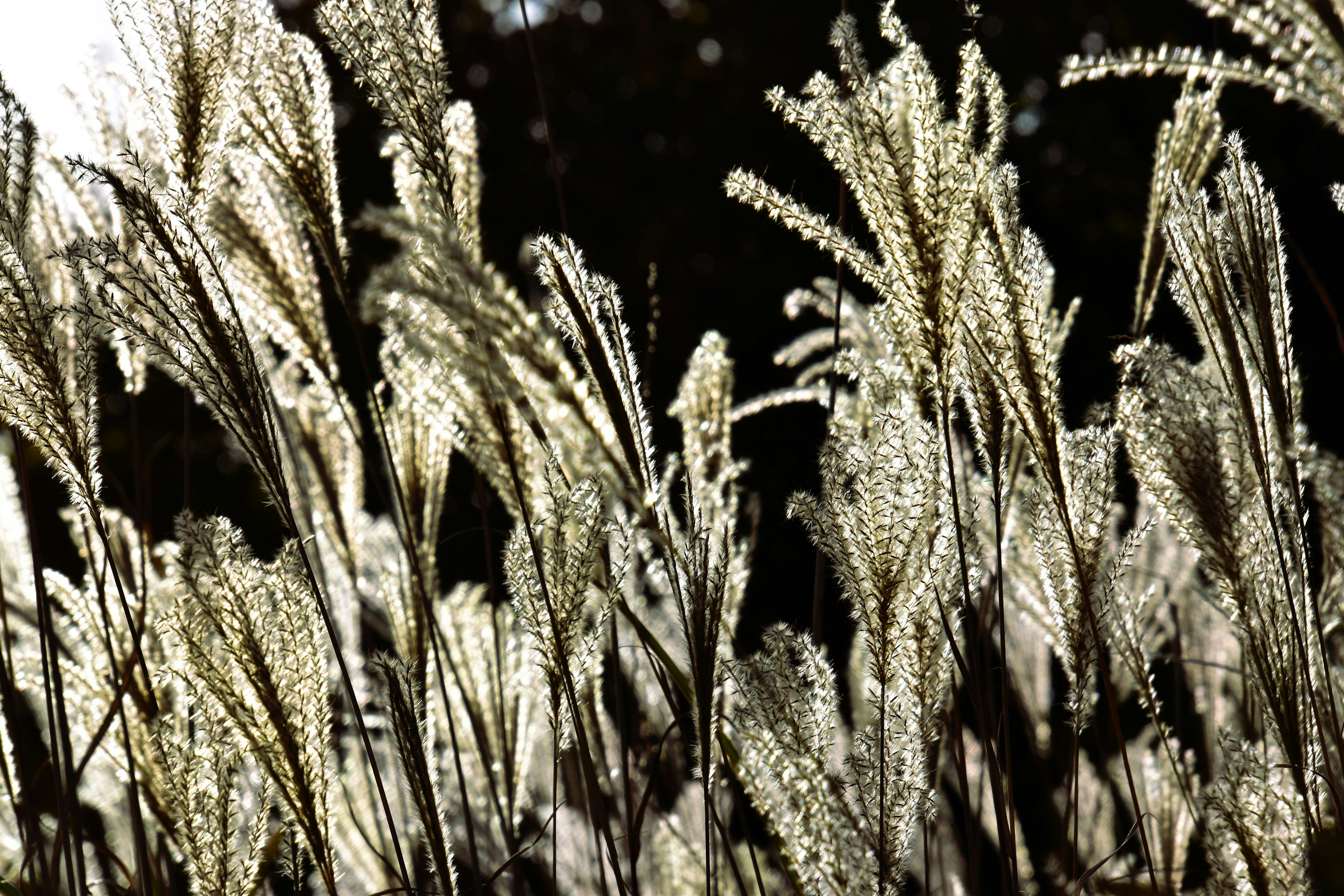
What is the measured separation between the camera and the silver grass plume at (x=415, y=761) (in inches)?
32.1

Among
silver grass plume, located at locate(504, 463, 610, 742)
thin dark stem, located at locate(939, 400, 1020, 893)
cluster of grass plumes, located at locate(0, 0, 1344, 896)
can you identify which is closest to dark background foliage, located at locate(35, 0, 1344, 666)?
cluster of grass plumes, located at locate(0, 0, 1344, 896)

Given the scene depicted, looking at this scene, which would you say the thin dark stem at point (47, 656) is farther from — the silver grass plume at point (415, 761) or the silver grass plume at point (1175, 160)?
the silver grass plume at point (1175, 160)

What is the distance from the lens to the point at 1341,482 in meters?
0.55

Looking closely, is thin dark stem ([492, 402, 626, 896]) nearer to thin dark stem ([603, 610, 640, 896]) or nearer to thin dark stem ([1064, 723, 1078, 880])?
thin dark stem ([603, 610, 640, 896])

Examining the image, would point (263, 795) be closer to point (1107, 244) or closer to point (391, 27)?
point (391, 27)

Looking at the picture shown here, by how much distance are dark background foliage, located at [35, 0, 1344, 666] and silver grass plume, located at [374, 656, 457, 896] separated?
4.21m

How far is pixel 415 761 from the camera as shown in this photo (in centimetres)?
83

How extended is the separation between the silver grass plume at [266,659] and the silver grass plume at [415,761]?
0.07 m

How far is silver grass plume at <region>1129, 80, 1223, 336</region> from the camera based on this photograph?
1.15 meters

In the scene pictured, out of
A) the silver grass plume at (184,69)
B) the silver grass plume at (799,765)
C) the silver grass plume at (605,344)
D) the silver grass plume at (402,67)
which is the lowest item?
the silver grass plume at (799,765)

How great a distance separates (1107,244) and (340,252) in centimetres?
600

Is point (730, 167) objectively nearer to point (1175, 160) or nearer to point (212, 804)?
point (1175, 160)

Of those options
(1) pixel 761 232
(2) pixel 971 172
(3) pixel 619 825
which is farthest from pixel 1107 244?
(2) pixel 971 172

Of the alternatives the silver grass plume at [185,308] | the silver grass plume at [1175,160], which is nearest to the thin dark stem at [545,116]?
the silver grass plume at [185,308]
